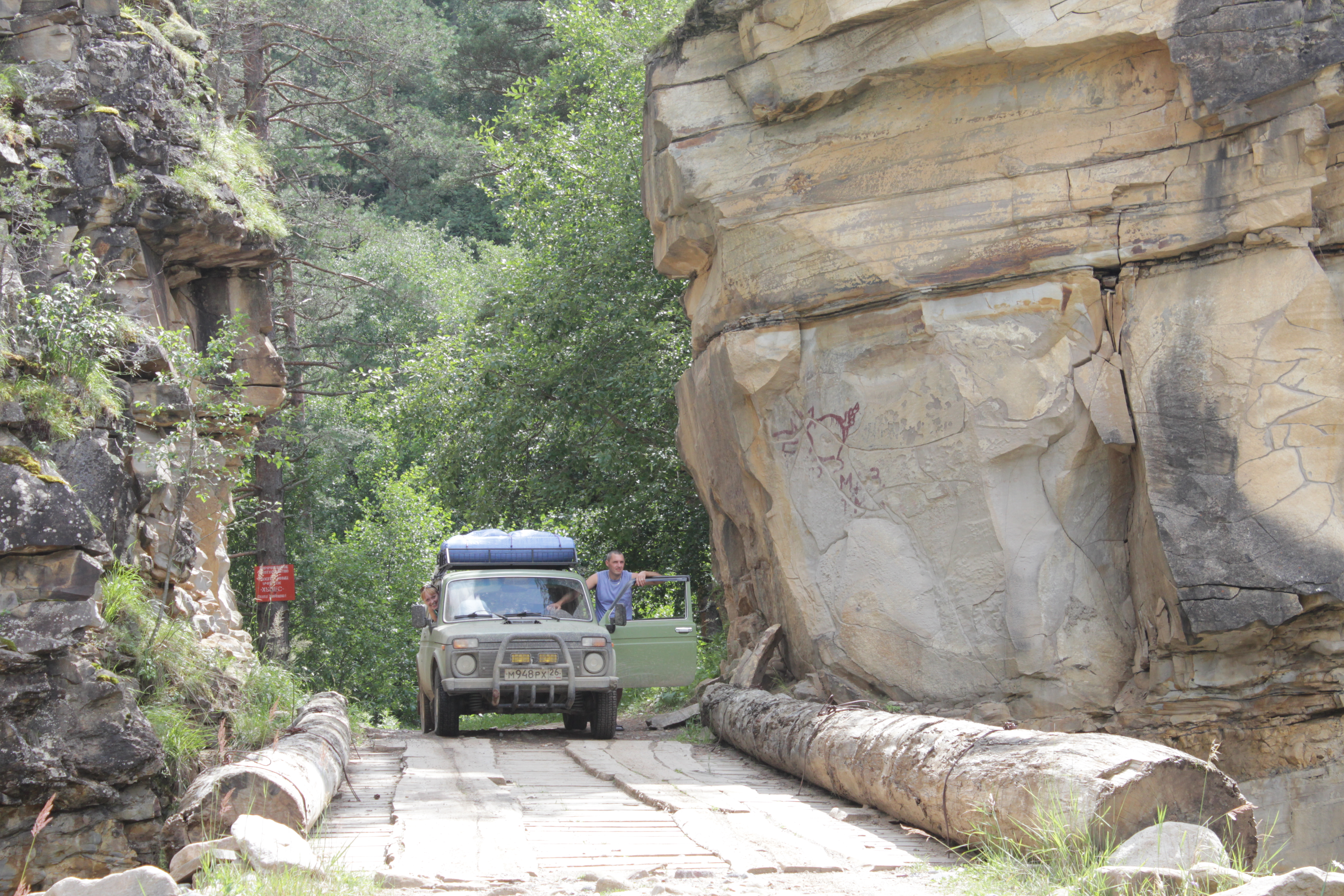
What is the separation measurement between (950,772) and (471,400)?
554 inches

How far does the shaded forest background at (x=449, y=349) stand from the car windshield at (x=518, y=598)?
98.4 inches

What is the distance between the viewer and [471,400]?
19094 millimetres

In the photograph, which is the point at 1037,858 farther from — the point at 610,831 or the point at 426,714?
the point at 426,714

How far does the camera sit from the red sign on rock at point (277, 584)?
631 inches

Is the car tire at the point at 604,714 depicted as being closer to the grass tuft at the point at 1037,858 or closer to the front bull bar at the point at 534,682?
the front bull bar at the point at 534,682

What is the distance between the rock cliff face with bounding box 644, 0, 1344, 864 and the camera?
9.45 m

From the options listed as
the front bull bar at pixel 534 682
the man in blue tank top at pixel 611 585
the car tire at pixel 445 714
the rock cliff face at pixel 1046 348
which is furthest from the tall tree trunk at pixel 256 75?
the front bull bar at pixel 534 682

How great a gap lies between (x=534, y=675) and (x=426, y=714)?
2.49 meters

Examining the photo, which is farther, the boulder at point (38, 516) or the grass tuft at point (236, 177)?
the grass tuft at point (236, 177)

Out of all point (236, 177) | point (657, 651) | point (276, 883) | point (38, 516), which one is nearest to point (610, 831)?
point (276, 883)

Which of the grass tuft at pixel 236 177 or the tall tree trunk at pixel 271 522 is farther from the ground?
the grass tuft at pixel 236 177

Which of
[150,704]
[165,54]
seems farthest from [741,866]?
[165,54]

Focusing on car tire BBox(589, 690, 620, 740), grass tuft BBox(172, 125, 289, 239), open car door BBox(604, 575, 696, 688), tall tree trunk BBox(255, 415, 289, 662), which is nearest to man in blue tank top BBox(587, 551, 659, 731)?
open car door BBox(604, 575, 696, 688)

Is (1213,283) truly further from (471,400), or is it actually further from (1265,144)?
(471,400)
